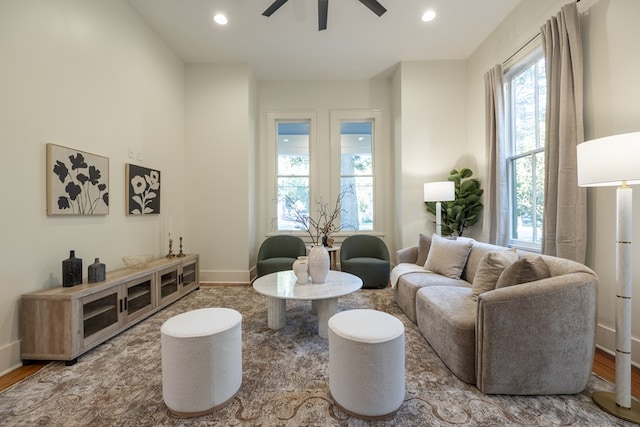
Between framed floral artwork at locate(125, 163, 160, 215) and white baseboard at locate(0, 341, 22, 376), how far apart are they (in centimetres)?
150

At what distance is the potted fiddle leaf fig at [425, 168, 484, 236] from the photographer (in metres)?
3.86

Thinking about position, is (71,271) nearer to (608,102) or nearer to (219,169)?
(219,169)

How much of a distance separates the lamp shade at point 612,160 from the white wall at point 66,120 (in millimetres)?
3765

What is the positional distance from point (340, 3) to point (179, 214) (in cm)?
364

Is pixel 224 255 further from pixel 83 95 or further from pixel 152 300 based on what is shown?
pixel 83 95

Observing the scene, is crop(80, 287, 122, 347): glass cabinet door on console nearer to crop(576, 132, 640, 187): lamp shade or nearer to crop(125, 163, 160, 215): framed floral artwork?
crop(125, 163, 160, 215): framed floral artwork

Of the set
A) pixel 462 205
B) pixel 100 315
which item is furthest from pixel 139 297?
pixel 462 205

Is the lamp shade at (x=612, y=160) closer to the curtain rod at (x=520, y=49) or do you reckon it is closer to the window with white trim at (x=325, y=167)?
the curtain rod at (x=520, y=49)

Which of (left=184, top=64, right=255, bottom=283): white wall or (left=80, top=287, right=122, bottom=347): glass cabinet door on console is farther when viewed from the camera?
(left=184, top=64, right=255, bottom=283): white wall

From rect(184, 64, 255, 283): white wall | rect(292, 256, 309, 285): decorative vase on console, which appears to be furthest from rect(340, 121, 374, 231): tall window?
rect(292, 256, 309, 285): decorative vase on console

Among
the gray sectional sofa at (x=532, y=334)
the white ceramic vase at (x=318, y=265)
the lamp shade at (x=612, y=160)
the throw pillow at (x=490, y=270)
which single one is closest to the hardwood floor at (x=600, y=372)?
the gray sectional sofa at (x=532, y=334)

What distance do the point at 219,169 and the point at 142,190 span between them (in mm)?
1246

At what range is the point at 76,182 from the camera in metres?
2.36

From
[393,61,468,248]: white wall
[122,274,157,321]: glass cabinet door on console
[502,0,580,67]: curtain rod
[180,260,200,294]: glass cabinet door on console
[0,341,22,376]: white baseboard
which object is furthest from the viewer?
[393,61,468,248]: white wall
